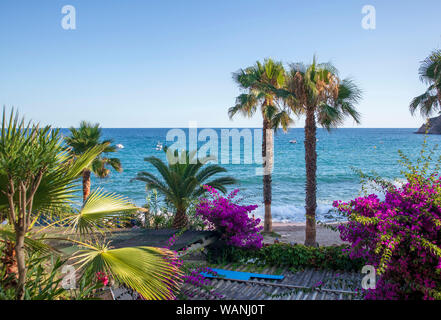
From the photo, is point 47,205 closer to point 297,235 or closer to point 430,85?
point 430,85

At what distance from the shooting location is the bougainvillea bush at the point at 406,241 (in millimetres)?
4195

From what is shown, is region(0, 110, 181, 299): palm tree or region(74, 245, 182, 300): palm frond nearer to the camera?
region(0, 110, 181, 299): palm tree

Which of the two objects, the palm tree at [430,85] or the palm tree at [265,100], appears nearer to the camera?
the palm tree at [430,85]

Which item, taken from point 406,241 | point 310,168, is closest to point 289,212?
point 310,168

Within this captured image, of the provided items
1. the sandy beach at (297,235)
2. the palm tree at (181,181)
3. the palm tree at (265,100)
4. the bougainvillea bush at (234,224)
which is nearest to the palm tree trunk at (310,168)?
the palm tree at (265,100)

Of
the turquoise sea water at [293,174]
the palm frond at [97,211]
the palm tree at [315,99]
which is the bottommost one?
the turquoise sea water at [293,174]

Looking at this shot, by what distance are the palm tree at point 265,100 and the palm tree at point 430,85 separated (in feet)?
17.8

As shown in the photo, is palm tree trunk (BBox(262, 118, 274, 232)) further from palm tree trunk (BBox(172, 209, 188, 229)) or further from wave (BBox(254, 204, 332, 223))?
wave (BBox(254, 204, 332, 223))

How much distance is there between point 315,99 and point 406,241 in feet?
29.7

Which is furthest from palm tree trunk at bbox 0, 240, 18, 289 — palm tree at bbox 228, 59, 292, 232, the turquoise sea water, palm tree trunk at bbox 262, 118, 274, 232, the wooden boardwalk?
the turquoise sea water

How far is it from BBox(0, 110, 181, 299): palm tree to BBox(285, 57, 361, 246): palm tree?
10087mm

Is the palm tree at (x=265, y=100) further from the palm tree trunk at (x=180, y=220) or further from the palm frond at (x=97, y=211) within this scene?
A: the palm frond at (x=97, y=211)

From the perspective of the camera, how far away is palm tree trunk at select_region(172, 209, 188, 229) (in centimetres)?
1271
